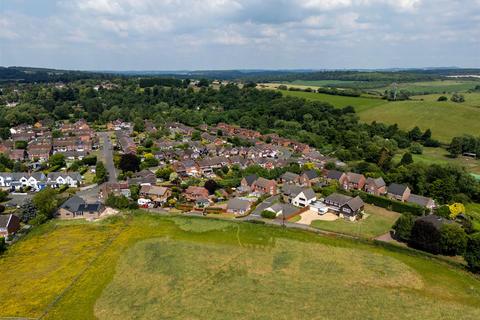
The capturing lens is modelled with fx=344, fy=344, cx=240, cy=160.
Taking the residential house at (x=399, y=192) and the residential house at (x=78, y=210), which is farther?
the residential house at (x=399, y=192)

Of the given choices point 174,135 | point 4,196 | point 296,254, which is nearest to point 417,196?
point 296,254

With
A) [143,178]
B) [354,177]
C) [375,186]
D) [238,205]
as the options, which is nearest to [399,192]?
[375,186]

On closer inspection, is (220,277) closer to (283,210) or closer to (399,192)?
(283,210)

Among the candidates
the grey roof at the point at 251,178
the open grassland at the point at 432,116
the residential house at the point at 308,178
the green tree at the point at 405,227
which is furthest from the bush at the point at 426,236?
the open grassland at the point at 432,116

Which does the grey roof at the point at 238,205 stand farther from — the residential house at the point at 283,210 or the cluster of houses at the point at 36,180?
the cluster of houses at the point at 36,180

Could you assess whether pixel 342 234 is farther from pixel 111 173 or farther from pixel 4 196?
pixel 4 196

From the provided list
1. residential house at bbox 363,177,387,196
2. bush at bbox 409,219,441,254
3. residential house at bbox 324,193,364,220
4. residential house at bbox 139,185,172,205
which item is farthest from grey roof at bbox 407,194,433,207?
residential house at bbox 139,185,172,205

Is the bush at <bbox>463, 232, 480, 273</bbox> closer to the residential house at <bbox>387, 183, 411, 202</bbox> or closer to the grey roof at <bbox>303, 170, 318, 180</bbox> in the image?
the residential house at <bbox>387, 183, 411, 202</bbox>
